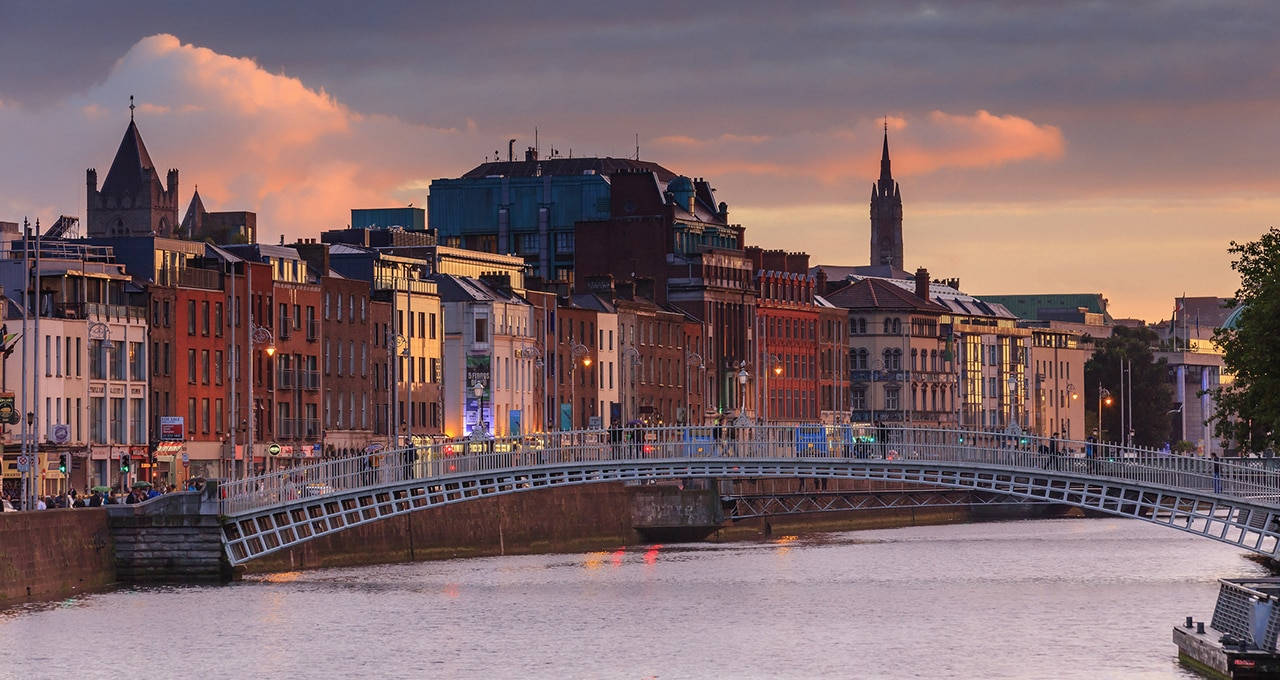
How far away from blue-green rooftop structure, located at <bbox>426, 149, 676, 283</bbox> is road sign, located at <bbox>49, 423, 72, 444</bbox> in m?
72.0

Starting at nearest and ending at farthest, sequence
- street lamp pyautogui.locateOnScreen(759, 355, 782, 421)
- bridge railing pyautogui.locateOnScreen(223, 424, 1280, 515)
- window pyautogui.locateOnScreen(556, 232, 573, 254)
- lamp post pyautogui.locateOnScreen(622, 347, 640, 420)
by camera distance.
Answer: bridge railing pyautogui.locateOnScreen(223, 424, 1280, 515)
lamp post pyautogui.locateOnScreen(622, 347, 640, 420)
window pyautogui.locateOnScreen(556, 232, 573, 254)
street lamp pyautogui.locateOnScreen(759, 355, 782, 421)

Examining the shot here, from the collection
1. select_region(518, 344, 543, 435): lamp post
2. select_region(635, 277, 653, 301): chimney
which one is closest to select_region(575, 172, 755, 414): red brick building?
select_region(635, 277, 653, 301): chimney

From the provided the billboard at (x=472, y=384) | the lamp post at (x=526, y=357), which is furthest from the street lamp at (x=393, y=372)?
the lamp post at (x=526, y=357)

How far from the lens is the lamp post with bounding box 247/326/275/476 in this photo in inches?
4601

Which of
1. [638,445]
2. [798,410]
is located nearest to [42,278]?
[638,445]

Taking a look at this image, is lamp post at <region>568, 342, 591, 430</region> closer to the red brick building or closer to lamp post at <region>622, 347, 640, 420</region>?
lamp post at <region>622, 347, 640, 420</region>

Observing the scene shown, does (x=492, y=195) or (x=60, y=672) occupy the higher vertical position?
(x=492, y=195)

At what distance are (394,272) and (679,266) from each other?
124 feet

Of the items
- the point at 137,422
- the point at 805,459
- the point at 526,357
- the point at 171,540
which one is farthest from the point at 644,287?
the point at 171,540

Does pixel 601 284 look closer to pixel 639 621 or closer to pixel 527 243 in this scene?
pixel 527 243

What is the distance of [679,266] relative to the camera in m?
176

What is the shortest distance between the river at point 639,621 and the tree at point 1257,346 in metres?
5.70

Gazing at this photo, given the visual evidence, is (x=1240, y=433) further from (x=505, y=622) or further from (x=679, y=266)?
(x=679, y=266)

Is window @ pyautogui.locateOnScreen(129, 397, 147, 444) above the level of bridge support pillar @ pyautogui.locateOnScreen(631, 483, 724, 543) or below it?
above
